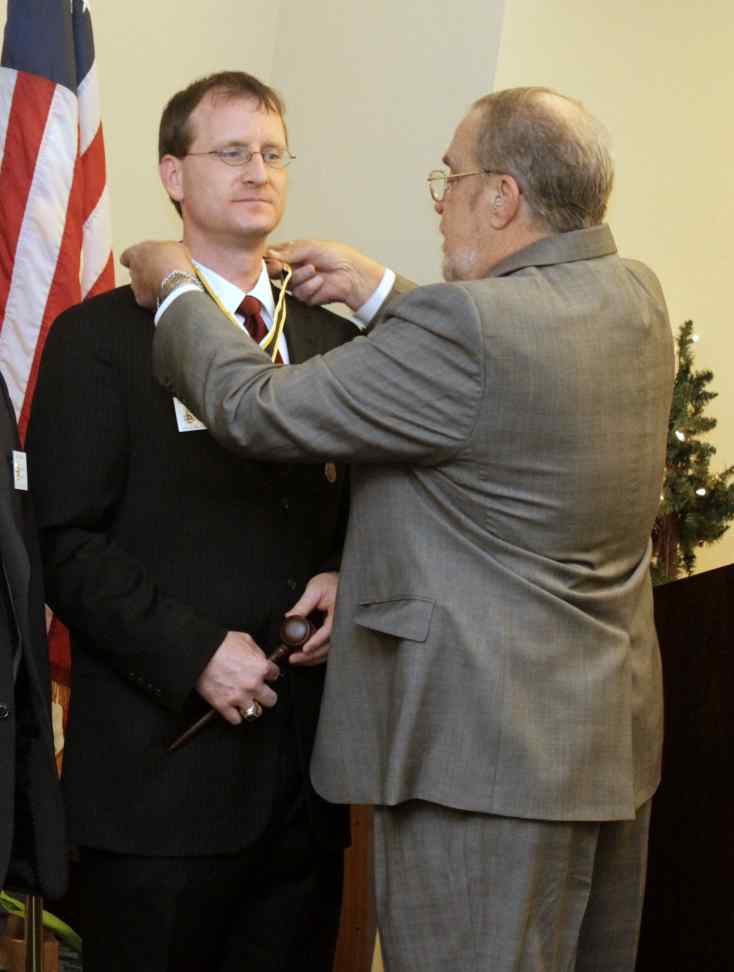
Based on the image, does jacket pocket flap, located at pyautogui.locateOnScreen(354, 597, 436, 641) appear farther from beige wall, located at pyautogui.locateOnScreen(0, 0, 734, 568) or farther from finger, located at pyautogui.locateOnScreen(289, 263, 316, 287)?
beige wall, located at pyautogui.locateOnScreen(0, 0, 734, 568)

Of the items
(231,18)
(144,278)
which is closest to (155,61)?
(231,18)

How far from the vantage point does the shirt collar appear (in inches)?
103

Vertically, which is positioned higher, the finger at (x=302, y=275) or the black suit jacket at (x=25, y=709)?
the finger at (x=302, y=275)

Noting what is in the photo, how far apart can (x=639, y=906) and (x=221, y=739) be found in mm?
773

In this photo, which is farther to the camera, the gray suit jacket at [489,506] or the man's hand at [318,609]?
the man's hand at [318,609]

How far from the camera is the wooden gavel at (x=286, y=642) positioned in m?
2.40

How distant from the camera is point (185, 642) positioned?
7.74 ft

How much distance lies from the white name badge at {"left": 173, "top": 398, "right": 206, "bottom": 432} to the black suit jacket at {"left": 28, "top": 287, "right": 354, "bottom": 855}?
1 centimetres

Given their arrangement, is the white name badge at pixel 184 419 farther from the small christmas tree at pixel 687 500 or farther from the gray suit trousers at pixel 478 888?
the small christmas tree at pixel 687 500

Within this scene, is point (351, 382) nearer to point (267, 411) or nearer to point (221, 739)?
point (267, 411)

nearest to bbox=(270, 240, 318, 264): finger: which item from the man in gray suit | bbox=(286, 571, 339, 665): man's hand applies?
the man in gray suit

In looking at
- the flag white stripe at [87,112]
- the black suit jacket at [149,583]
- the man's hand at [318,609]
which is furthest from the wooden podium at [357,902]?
the flag white stripe at [87,112]

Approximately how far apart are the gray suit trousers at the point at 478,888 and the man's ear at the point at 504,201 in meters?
0.94

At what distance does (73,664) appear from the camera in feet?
8.25
